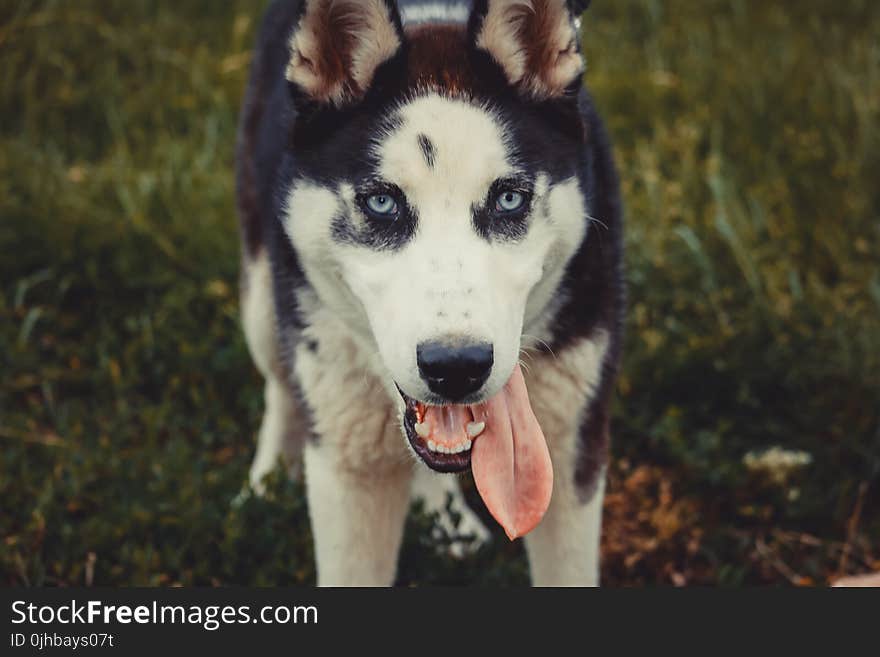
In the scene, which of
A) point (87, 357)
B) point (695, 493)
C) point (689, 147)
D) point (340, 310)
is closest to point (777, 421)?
point (695, 493)

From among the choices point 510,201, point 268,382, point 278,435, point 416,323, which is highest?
point 268,382

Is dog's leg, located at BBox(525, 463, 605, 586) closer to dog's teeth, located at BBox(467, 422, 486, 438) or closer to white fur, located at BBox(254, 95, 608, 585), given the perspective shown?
white fur, located at BBox(254, 95, 608, 585)

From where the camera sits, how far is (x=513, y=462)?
265cm

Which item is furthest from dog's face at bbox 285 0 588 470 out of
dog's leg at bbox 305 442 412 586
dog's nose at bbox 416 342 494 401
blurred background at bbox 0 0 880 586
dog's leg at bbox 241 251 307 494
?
blurred background at bbox 0 0 880 586

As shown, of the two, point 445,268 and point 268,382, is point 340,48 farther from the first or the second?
point 268,382

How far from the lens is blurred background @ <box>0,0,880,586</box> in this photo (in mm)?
3611

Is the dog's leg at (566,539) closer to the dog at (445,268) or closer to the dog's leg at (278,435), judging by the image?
the dog at (445,268)

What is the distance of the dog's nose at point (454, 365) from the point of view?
7.64ft

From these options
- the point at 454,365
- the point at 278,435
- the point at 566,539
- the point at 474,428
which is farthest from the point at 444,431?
the point at 278,435

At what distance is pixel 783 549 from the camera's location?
3.74 m

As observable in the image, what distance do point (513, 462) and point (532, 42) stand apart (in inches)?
36.4

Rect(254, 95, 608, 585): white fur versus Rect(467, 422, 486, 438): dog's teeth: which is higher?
Rect(254, 95, 608, 585): white fur

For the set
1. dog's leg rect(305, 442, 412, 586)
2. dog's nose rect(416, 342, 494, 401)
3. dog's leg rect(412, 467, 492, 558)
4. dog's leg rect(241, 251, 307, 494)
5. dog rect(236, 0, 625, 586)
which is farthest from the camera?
dog's leg rect(241, 251, 307, 494)

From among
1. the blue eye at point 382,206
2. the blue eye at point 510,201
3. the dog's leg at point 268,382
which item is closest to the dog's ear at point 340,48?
the blue eye at point 382,206
